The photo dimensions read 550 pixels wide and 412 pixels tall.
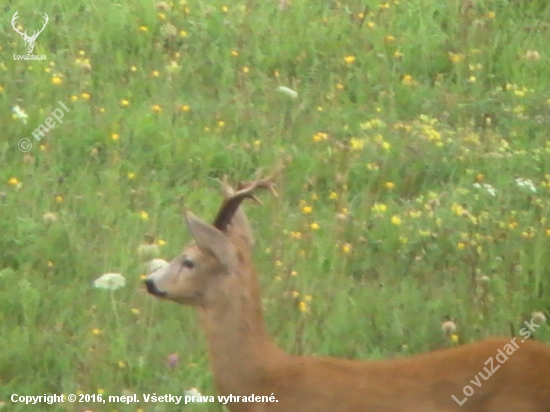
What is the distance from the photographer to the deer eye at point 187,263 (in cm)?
532

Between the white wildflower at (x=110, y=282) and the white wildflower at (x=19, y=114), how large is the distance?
183cm

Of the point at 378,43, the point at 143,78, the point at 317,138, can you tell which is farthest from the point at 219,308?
the point at 378,43

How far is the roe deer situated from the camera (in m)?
4.91

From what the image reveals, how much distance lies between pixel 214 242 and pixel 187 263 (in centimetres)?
19

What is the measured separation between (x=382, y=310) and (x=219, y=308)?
1.67 metres

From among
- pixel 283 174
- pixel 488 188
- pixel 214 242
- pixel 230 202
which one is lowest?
pixel 283 174

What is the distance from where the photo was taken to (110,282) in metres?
6.36

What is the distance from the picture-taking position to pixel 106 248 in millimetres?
6961

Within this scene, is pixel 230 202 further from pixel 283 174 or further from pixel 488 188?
pixel 488 188

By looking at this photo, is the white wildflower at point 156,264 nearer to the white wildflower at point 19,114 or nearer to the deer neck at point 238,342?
the deer neck at point 238,342
